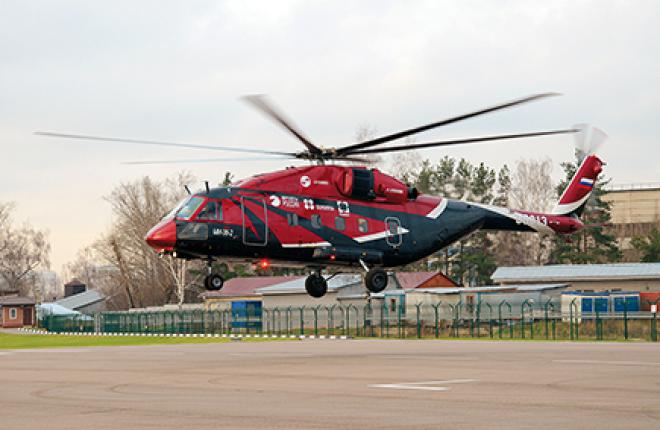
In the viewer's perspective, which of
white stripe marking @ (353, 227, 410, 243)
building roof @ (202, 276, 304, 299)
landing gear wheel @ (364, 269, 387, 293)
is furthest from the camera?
building roof @ (202, 276, 304, 299)

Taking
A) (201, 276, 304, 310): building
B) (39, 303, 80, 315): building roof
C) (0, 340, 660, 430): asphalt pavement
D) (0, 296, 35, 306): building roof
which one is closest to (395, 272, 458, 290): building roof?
(201, 276, 304, 310): building

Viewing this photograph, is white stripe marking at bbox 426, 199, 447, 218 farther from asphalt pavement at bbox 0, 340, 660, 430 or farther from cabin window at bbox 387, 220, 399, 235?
asphalt pavement at bbox 0, 340, 660, 430

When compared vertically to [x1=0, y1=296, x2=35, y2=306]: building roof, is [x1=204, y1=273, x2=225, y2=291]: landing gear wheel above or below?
above

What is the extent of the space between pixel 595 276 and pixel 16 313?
259 ft

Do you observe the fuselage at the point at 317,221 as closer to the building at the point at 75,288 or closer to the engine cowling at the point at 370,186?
the engine cowling at the point at 370,186

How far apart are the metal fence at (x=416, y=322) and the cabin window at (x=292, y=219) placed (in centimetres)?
2100

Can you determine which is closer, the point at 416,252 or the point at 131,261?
the point at 416,252

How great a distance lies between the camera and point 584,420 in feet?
40.1

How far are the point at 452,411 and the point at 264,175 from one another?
59.6 feet

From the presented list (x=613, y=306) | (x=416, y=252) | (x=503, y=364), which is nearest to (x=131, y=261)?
(x=613, y=306)

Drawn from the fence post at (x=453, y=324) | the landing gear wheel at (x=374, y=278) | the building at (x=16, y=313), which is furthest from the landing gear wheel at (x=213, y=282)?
the building at (x=16, y=313)

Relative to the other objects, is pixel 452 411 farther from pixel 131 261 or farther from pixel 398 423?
pixel 131 261

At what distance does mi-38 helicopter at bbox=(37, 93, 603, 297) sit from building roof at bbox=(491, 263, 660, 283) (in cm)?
4498

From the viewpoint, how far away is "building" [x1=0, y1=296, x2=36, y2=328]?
123562 millimetres
